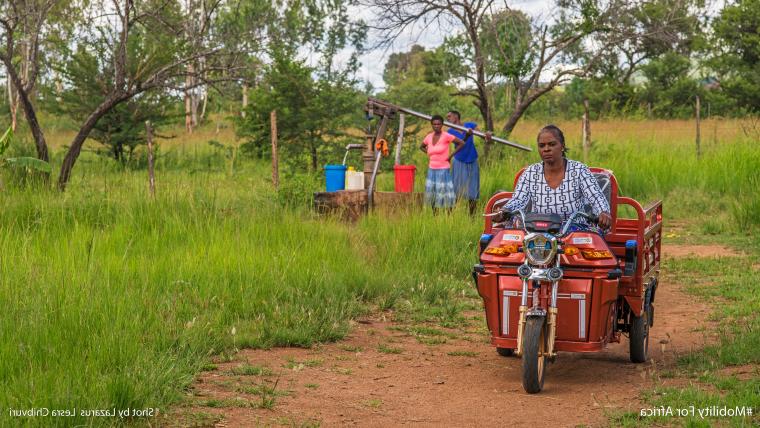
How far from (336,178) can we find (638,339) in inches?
258

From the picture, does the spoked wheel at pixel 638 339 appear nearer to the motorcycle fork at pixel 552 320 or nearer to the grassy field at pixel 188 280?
the grassy field at pixel 188 280

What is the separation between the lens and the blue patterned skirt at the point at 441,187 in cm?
1215

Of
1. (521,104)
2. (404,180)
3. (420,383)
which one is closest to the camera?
(420,383)

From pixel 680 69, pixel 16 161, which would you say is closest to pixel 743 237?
pixel 16 161

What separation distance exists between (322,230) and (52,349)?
449 cm

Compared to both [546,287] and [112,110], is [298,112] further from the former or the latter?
[546,287]

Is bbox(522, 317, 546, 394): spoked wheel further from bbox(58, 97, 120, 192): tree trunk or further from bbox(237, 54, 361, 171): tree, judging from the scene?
bbox(237, 54, 361, 171): tree

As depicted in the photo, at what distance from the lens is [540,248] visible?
5.27m

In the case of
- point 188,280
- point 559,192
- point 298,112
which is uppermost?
point 298,112

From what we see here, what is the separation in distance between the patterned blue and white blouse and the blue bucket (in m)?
6.25

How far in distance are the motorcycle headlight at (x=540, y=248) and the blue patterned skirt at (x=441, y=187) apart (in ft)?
22.4

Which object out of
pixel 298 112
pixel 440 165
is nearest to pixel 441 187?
pixel 440 165

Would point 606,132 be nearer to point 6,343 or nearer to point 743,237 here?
point 743,237

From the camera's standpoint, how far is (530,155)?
59.0ft
